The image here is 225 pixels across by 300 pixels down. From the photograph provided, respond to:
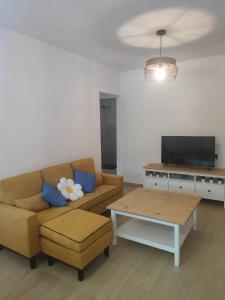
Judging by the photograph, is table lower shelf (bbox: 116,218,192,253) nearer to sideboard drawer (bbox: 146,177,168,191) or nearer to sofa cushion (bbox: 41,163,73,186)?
sofa cushion (bbox: 41,163,73,186)

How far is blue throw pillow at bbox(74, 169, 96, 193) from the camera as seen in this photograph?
3299mm

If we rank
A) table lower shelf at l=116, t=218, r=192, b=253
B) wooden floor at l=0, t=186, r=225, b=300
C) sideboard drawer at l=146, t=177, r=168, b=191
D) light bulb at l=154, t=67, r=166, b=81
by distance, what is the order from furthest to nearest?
sideboard drawer at l=146, t=177, r=168, b=191
light bulb at l=154, t=67, r=166, b=81
table lower shelf at l=116, t=218, r=192, b=253
wooden floor at l=0, t=186, r=225, b=300

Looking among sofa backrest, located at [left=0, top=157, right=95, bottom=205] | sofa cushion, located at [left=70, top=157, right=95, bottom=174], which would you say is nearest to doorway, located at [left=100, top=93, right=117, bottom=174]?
sofa cushion, located at [left=70, top=157, right=95, bottom=174]

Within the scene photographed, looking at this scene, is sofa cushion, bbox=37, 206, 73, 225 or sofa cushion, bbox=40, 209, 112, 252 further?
sofa cushion, bbox=37, 206, 73, 225

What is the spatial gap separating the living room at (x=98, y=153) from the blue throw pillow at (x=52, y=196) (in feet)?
0.06

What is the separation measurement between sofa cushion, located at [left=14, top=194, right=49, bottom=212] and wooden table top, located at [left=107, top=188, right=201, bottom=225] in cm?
80

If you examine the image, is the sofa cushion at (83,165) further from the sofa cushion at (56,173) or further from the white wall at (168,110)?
the white wall at (168,110)

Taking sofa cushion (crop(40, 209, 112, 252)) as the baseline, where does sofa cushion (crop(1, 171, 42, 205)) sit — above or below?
above

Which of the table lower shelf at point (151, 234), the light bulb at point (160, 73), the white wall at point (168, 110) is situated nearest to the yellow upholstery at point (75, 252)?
the table lower shelf at point (151, 234)

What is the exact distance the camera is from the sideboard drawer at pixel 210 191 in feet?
12.3

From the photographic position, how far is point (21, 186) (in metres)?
2.72

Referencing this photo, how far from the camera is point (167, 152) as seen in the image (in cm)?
439

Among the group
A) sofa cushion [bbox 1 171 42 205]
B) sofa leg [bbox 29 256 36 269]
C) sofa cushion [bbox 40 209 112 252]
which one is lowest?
sofa leg [bbox 29 256 36 269]

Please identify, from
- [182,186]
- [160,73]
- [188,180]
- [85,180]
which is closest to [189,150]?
[188,180]
